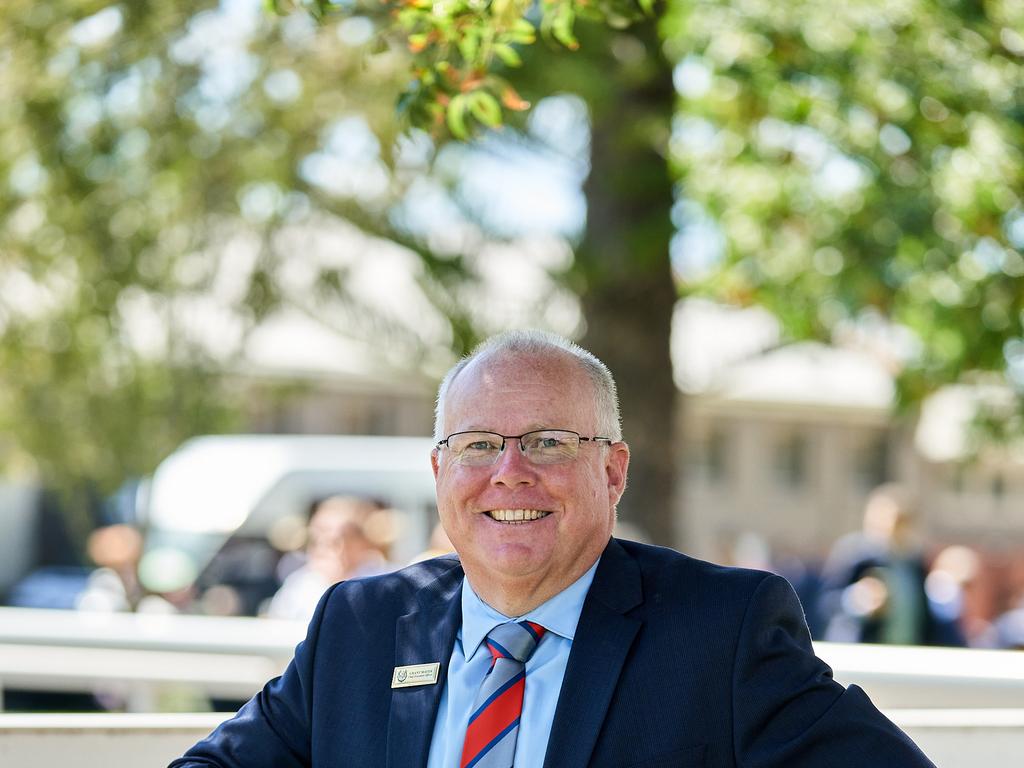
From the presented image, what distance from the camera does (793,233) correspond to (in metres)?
9.16

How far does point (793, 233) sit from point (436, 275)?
92.7 inches

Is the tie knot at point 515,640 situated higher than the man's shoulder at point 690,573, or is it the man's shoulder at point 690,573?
the man's shoulder at point 690,573

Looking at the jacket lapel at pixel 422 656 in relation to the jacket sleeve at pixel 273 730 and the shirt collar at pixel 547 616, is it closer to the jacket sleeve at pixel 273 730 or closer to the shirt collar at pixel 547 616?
the shirt collar at pixel 547 616

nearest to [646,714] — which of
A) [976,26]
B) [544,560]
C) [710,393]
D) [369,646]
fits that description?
[544,560]

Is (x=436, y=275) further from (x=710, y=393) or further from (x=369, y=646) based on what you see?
(x=710, y=393)

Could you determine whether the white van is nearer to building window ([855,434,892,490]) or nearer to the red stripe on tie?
the red stripe on tie

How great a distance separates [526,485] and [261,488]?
11380mm

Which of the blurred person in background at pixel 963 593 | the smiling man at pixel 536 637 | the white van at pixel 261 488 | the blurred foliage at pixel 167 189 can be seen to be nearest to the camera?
the smiling man at pixel 536 637

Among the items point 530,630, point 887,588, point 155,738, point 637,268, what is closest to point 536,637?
point 530,630

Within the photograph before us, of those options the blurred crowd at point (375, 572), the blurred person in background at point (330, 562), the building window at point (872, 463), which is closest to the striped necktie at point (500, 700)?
the blurred crowd at point (375, 572)

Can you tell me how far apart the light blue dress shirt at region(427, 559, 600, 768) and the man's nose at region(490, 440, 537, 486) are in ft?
0.83

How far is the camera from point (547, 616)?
296cm

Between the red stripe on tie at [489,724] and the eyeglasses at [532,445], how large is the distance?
468 millimetres

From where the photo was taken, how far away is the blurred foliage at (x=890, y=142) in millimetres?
7027
